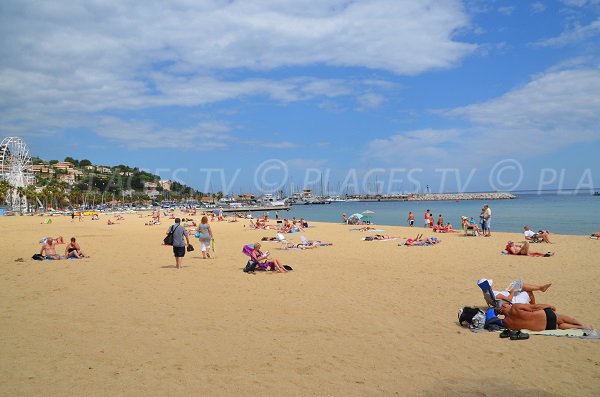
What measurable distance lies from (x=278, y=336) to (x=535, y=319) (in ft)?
11.0

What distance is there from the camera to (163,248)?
17375 millimetres

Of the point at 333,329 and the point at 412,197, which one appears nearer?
the point at 333,329

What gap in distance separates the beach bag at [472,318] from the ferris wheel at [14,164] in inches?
3258

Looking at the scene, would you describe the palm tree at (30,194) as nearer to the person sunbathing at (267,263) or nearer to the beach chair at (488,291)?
the person sunbathing at (267,263)

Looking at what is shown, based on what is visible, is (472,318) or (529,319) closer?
(529,319)

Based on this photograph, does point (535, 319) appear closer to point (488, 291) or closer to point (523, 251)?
point (488, 291)

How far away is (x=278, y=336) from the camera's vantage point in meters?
5.82

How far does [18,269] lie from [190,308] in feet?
22.4

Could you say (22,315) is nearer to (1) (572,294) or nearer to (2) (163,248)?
(1) (572,294)

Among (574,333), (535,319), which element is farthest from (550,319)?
(574,333)

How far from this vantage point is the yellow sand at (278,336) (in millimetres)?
4320

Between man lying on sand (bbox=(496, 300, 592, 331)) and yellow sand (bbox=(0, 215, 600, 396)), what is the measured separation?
264 mm

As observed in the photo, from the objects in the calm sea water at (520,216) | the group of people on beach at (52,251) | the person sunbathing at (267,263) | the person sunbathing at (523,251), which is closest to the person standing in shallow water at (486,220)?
the person sunbathing at (523,251)

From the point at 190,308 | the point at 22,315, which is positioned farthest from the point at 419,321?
the point at 22,315
